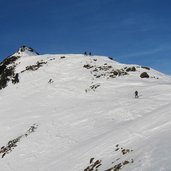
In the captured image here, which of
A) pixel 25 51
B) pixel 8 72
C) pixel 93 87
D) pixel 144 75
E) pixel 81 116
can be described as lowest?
pixel 81 116

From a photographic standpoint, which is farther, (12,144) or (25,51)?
(25,51)

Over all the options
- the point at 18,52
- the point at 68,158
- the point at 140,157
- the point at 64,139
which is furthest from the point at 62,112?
the point at 18,52

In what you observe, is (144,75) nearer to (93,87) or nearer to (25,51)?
(93,87)

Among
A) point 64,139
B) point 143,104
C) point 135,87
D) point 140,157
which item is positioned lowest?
point 140,157

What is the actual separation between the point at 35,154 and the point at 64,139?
2.65 meters

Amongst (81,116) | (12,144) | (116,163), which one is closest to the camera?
(116,163)

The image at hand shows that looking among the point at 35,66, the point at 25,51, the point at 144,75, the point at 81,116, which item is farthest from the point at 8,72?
the point at 81,116

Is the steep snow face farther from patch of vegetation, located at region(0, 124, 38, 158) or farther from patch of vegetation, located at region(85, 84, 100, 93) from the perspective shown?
patch of vegetation, located at region(0, 124, 38, 158)

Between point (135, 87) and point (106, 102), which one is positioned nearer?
point (106, 102)

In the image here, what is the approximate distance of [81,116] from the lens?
32.0m

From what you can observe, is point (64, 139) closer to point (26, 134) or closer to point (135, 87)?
point (26, 134)

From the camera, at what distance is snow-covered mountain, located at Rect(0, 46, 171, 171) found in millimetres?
18141

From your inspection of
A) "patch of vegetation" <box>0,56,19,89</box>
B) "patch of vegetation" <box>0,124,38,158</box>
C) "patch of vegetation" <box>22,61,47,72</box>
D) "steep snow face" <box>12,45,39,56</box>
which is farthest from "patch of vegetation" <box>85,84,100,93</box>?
"steep snow face" <box>12,45,39,56</box>

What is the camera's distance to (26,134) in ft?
106
